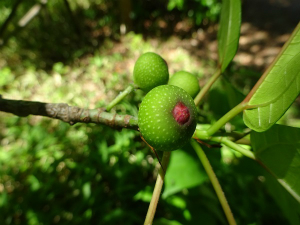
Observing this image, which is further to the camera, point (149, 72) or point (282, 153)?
point (149, 72)

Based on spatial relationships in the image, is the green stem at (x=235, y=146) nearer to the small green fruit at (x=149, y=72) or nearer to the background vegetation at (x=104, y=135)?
the background vegetation at (x=104, y=135)

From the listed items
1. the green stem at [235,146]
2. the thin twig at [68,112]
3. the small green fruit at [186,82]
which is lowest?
the green stem at [235,146]

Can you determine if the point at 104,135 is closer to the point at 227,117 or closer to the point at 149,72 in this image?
the point at 149,72

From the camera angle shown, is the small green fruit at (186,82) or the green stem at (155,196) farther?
the small green fruit at (186,82)

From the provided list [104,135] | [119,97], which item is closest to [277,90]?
[119,97]

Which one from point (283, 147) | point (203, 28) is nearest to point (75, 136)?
point (283, 147)

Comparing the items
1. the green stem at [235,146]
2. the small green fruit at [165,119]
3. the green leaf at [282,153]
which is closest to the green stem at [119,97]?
the small green fruit at [165,119]
